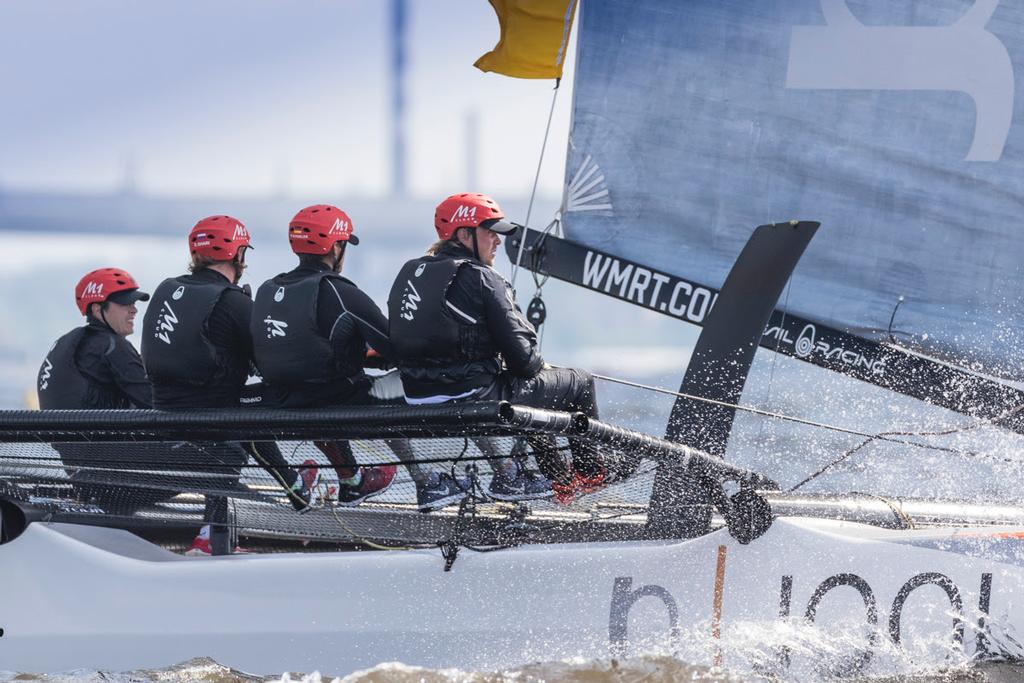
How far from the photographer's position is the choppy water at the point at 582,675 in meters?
2.77

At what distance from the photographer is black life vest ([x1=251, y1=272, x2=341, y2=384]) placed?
2.91 m

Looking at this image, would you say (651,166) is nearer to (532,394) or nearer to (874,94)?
(874,94)

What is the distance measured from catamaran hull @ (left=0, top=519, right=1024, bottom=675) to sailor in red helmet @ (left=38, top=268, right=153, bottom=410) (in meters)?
0.43

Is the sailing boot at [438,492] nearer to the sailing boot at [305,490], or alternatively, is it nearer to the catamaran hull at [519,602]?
the catamaran hull at [519,602]

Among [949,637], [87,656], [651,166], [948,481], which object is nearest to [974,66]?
[651,166]

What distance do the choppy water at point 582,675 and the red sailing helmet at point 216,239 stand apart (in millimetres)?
1006

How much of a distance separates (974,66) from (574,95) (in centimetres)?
115

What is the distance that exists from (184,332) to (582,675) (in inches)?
48.3

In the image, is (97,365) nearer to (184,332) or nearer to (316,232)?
(184,332)

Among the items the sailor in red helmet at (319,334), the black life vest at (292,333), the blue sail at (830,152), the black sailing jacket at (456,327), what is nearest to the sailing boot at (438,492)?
the sailor in red helmet at (319,334)

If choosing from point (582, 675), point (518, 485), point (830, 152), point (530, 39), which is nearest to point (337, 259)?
point (518, 485)

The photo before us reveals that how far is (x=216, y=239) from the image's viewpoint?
3104mm

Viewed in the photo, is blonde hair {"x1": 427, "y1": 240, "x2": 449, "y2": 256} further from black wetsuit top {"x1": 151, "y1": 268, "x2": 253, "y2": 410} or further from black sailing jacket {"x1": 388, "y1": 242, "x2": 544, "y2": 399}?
black wetsuit top {"x1": 151, "y1": 268, "x2": 253, "y2": 410}

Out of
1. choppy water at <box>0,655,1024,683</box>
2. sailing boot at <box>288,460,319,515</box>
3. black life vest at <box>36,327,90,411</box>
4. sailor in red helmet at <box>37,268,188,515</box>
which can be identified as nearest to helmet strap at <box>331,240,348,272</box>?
sailing boot at <box>288,460,319,515</box>
